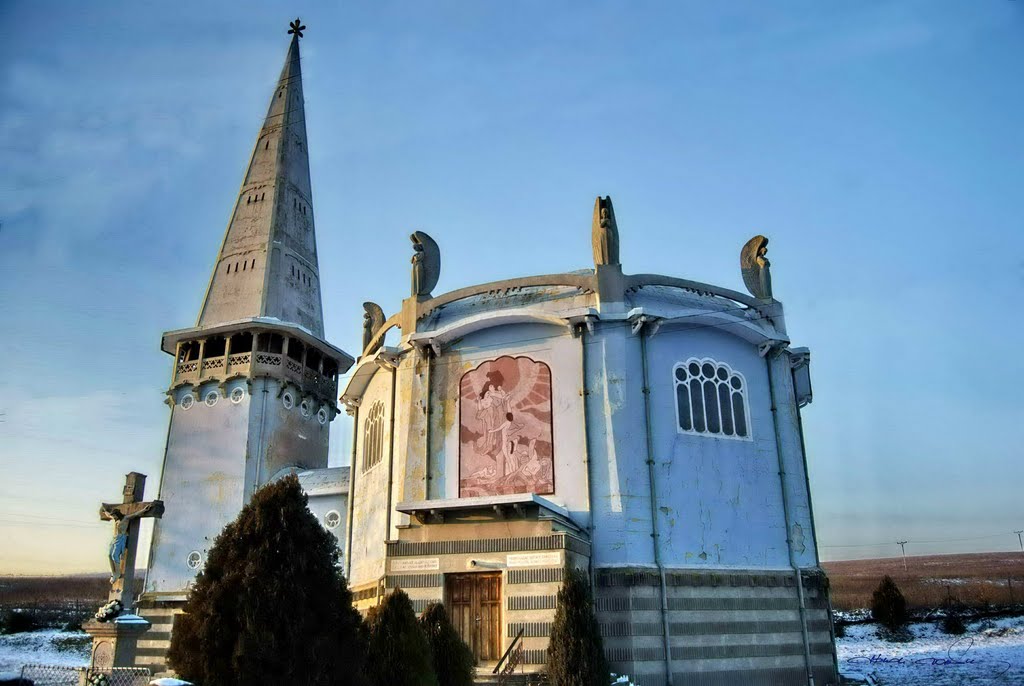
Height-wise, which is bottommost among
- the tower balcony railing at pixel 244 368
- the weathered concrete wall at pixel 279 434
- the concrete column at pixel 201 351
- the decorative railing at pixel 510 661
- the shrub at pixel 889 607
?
the decorative railing at pixel 510 661

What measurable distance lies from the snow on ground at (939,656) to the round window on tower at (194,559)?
23.8m

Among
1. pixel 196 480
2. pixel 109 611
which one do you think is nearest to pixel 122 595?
pixel 109 611

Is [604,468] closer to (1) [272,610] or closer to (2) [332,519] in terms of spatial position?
(1) [272,610]

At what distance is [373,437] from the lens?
93.8ft

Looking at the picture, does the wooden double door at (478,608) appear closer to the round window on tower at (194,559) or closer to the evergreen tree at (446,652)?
the evergreen tree at (446,652)

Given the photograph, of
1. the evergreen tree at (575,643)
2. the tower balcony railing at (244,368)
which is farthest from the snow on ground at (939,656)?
the tower balcony railing at (244,368)

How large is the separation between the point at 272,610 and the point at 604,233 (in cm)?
1667

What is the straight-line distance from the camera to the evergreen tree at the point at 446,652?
1535 cm

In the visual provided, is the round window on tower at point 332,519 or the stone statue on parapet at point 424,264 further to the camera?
the round window on tower at point 332,519

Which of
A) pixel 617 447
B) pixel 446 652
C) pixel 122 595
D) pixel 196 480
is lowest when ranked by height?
pixel 446 652

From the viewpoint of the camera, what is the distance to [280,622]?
36.6 feet

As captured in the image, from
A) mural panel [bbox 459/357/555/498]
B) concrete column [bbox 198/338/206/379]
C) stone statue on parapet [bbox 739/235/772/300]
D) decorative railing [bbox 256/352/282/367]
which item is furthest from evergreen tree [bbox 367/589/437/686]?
concrete column [bbox 198/338/206/379]

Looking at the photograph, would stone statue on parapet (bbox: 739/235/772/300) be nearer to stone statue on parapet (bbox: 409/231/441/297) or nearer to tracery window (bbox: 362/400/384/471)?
stone statue on parapet (bbox: 409/231/441/297)

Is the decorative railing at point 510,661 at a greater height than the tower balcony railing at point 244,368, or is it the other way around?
the tower balcony railing at point 244,368
